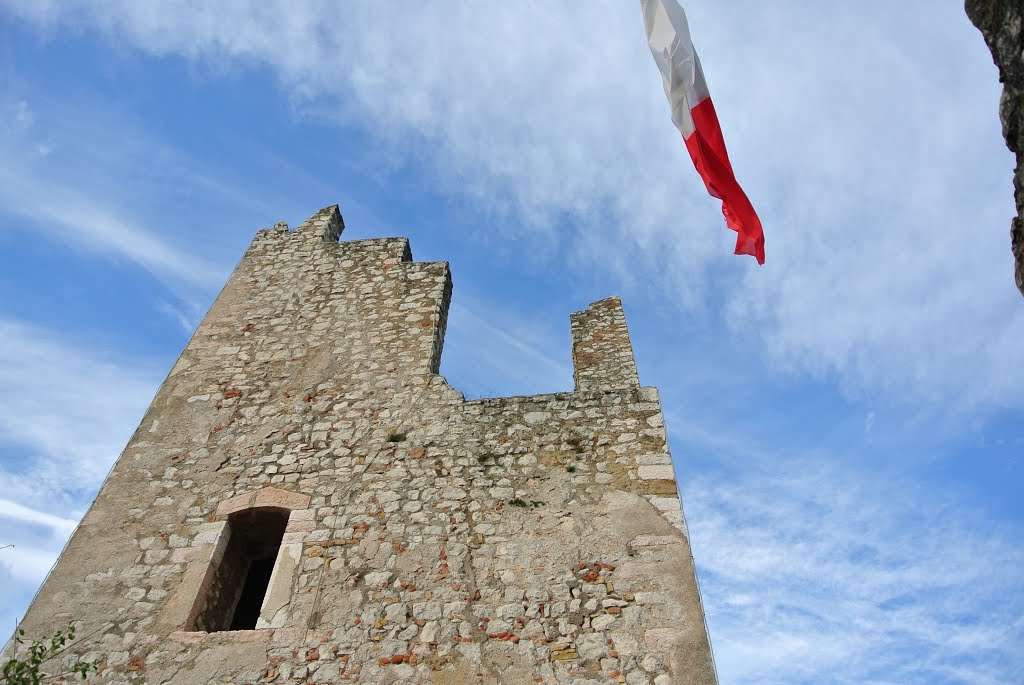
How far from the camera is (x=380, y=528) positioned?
562 cm

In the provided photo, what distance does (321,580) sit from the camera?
5.37m

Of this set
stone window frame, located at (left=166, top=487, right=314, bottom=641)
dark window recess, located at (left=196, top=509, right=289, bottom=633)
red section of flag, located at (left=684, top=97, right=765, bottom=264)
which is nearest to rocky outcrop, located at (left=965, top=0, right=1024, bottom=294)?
red section of flag, located at (left=684, top=97, right=765, bottom=264)

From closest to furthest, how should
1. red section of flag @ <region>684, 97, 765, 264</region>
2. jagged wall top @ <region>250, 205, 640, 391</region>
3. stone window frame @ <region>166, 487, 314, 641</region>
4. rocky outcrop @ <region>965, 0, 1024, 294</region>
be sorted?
rocky outcrop @ <region>965, 0, 1024, 294</region> < stone window frame @ <region>166, 487, 314, 641</region> < red section of flag @ <region>684, 97, 765, 264</region> < jagged wall top @ <region>250, 205, 640, 391</region>

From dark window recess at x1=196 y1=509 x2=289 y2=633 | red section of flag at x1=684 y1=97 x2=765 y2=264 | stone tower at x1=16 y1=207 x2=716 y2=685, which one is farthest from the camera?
dark window recess at x1=196 y1=509 x2=289 y2=633

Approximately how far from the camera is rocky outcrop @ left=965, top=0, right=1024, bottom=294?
2.40 metres

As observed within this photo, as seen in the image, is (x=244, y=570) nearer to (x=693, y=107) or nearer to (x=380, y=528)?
(x=380, y=528)

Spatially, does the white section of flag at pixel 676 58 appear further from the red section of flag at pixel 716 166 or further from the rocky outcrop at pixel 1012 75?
the rocky outcrop at pixel 1012 75

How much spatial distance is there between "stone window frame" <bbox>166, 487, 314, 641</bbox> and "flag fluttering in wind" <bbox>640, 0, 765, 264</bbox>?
487cm

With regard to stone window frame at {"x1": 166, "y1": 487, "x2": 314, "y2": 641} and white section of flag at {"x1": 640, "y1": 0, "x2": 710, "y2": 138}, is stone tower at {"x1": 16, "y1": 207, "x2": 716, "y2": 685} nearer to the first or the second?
stone window frame at {"x1": 166, "y1": 487, "x2": 314, "y2": 641}

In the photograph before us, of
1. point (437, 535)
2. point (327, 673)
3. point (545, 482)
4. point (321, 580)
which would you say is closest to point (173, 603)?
point (321, 580)

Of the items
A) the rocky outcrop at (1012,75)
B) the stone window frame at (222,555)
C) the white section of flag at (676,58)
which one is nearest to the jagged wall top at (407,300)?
the stone window frame at (222,555)

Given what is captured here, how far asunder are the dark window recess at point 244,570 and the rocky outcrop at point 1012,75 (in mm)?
5915

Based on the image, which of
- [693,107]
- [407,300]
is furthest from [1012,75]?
[407,300]

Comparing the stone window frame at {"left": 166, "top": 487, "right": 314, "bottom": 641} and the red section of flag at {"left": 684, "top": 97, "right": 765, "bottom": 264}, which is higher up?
the red section of flag at {"left": 684, "top": 97, "right": 765, "bottom": 264}
